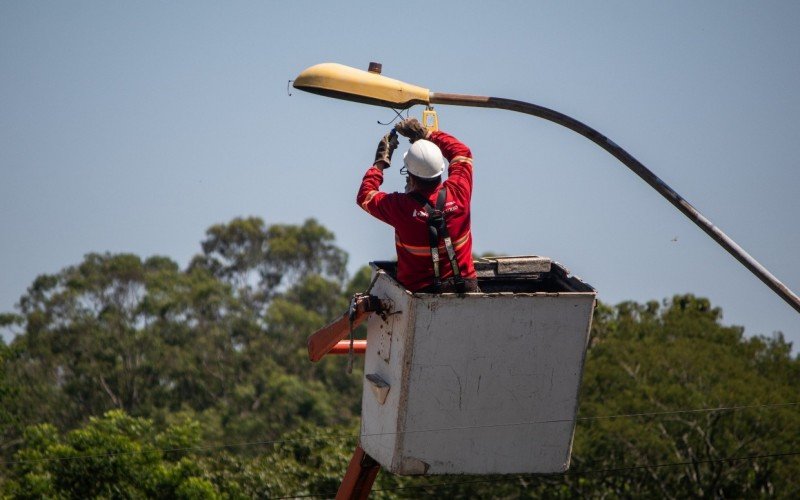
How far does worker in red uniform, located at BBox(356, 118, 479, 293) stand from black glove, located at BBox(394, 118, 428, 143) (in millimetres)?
291

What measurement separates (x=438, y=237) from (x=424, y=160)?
51 centimetres

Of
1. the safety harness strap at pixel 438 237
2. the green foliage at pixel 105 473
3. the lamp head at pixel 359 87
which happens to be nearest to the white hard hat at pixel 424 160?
the safety harness strap at pixel 438 237

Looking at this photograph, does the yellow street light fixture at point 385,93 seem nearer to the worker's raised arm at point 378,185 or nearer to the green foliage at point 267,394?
the worker's raised arm at point 378,185

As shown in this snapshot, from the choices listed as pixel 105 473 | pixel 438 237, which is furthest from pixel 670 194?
pixel 105 473

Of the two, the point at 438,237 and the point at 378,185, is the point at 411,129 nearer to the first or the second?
the point at 378,185

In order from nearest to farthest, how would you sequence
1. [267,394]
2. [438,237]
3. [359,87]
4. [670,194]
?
[670,194] < [438,237] < [359,87] < [267,394]

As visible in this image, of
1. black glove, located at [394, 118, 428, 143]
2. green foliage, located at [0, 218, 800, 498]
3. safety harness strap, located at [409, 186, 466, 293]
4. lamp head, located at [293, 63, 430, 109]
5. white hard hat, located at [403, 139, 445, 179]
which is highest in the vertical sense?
lamp head, located at [293, 63, 430, 109]

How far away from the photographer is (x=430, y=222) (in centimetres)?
920

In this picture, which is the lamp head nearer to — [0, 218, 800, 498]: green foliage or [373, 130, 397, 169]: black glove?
[373, 130, 397, 169]: black glove

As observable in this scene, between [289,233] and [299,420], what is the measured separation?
1978 cm

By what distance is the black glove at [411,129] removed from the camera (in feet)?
31.6

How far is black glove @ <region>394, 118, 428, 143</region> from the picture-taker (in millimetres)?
→ 9633

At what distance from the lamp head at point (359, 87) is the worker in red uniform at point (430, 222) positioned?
0.33 meters

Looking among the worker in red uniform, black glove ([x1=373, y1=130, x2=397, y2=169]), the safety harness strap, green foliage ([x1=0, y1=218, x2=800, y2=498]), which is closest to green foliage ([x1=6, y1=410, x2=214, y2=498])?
green foliage ([x1=0, y1=218, x2=800, y2=498])
